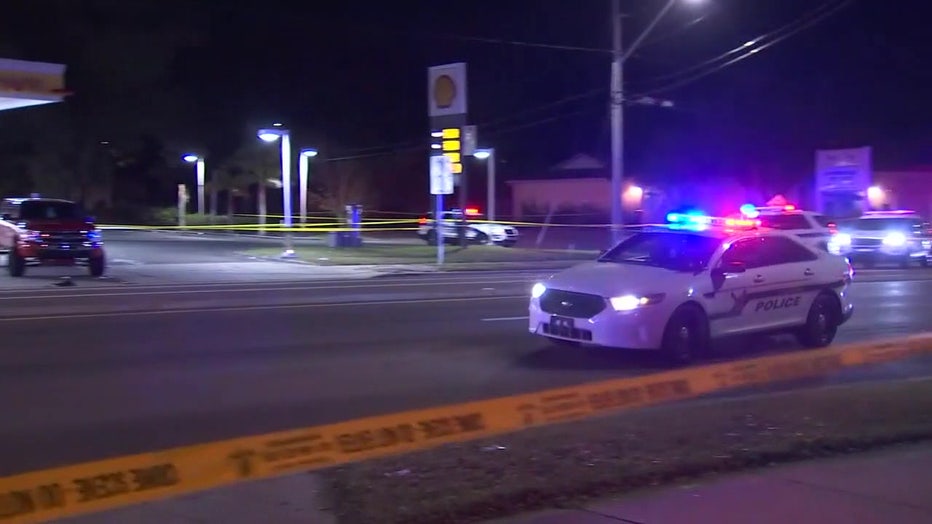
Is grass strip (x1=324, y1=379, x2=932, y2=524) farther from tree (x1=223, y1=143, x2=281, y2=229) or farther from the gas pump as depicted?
tree (x1=223, y1=143, x2=281, y2=229)

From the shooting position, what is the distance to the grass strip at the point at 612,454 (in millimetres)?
6484

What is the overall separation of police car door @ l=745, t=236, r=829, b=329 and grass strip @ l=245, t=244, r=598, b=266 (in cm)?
1973

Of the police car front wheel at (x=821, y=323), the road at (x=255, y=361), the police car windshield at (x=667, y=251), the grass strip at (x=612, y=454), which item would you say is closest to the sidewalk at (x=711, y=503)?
the grass strip at (x=612, y=454)

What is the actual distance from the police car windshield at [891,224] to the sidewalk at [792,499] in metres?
25.9

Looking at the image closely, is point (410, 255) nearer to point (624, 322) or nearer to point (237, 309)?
point (237, 309)

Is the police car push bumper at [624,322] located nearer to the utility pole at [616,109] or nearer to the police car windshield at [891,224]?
the utility pole at [616,109]

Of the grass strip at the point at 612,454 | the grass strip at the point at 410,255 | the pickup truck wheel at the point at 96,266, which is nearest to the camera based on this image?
the grass strip at the point at 612,454

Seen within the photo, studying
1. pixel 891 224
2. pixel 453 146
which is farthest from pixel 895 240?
pixel 453 146

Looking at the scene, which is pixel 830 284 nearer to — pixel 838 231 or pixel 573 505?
pixel 573 505

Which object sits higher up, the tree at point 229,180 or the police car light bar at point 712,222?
the tree at point 229,180

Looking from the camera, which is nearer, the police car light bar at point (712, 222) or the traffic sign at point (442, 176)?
the police car light bar at point (712, 222)

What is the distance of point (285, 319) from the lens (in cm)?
1661

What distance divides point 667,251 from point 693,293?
88cm

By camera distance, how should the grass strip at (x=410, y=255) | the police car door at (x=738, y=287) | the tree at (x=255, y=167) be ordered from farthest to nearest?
the tree at (x=255, y=167) < the grass strip at (x=410, y=255) < the police car door at (x=738, y=287)
